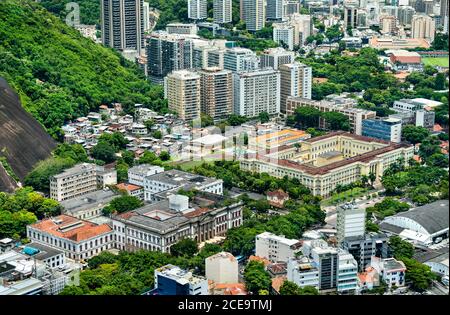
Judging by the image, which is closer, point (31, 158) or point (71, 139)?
point (31, 158)

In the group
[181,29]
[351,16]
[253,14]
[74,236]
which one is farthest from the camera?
[351,16]

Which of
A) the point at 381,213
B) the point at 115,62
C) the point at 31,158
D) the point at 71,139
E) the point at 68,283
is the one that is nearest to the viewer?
the point at 68,283

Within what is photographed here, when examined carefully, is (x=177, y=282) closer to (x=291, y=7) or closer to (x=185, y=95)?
(x=185, y=95)

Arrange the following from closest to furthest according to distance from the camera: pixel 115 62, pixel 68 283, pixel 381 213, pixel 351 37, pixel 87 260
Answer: pixel 68 283
pixel 87 260
pixel 381 213
pixel 115 62
pixel 351 37

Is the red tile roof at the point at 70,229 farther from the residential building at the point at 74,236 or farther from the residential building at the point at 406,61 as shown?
the residential building at the point at 406,61

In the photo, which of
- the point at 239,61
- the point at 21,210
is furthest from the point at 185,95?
the point at 21,210

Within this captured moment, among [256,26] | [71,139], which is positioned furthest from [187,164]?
[256,26]

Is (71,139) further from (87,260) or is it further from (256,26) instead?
(256,26)

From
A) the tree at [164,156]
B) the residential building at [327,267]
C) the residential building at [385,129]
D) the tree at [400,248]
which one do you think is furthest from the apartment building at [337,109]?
the residential building at [327,267]
